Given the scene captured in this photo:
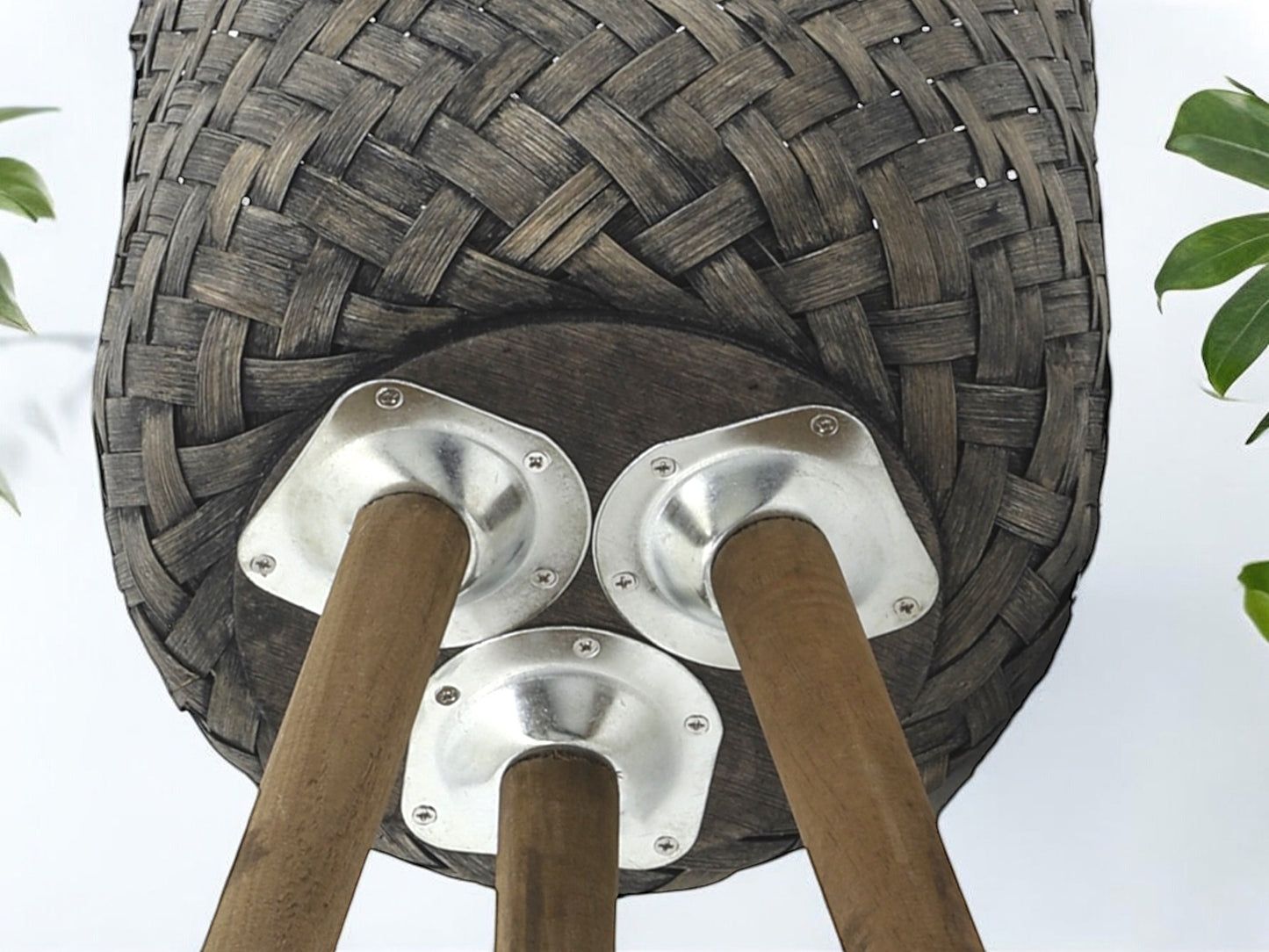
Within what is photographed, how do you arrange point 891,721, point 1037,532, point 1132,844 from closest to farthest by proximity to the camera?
point 891,721, point 1037,532, point 1132,844

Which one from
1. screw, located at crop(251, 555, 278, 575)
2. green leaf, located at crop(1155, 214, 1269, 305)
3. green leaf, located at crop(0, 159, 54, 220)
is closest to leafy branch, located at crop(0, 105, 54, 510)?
green leaf, located at crop(0, 159, 54, 220)

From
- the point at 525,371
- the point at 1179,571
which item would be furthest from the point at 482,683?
the point at 1179,571

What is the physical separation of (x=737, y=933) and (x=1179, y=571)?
372 mm

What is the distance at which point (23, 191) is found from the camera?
990 millimetres

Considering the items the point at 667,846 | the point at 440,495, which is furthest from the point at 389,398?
the point at 667,846

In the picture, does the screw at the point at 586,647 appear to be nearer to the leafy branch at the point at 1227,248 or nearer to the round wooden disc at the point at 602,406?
the round wooden disc at the point at 602,406

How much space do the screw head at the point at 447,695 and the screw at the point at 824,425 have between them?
7.9 inches

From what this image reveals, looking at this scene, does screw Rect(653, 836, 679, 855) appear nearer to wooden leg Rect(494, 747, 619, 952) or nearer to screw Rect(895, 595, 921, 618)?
wooden leg Rect(494, 747, 619, 952)

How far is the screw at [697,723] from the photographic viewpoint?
77cm

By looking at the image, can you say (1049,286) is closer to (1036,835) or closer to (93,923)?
(1036,835)

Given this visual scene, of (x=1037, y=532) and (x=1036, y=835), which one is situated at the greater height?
(x=1036, y=835)

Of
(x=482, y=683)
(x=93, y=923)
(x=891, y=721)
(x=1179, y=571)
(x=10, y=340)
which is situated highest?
(x=10, y=340)

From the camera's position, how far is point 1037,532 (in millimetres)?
729

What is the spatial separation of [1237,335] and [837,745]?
1.12 feet
